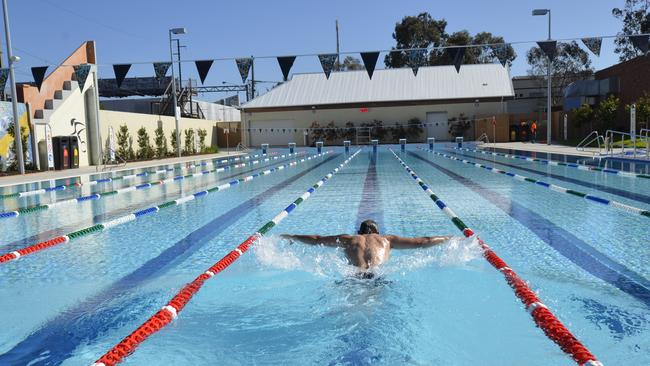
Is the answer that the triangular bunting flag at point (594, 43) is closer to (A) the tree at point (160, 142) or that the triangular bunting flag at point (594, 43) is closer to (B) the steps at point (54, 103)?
(B) the steps at point (54, 103)

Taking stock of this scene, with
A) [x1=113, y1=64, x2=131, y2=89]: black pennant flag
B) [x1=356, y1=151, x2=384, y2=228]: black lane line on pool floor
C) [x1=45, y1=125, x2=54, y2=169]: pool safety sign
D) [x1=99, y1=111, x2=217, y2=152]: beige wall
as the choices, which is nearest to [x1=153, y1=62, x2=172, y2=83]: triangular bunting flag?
[x1=113, y1=64, x2=131, y2=89]: black pennant flag

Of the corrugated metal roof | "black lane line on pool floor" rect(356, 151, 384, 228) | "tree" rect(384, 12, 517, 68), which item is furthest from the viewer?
"tree" rect(384, 12, 517, 68)

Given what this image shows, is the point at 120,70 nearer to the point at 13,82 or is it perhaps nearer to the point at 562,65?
the point at 13,82

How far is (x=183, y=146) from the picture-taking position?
30.2 m

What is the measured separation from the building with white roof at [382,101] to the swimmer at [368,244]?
3038 centimetres

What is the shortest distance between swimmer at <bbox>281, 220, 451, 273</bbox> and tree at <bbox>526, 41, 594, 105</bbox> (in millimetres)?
40622

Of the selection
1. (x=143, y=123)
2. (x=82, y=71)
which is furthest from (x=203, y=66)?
(x=143, y=123)

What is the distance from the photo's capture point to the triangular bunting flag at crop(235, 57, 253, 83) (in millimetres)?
17783

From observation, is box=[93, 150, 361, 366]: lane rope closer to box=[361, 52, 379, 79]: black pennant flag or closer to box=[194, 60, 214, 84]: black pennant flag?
box=[361, 52, 379, 79]: black pennant flag

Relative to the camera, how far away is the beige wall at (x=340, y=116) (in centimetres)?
3456

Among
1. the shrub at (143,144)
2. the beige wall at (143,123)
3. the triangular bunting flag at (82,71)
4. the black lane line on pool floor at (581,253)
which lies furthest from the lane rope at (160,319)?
the shrub at (143,144)

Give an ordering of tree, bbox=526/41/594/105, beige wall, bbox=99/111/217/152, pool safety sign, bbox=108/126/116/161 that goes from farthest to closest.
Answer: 1. tree, bbox=526/41/594/105
2. beige wall, bbox=99/111/217/152
3. pool safety sign, bbox=108/126/116/161

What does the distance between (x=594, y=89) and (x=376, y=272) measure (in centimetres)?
2738

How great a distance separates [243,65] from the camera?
17.9 meters
